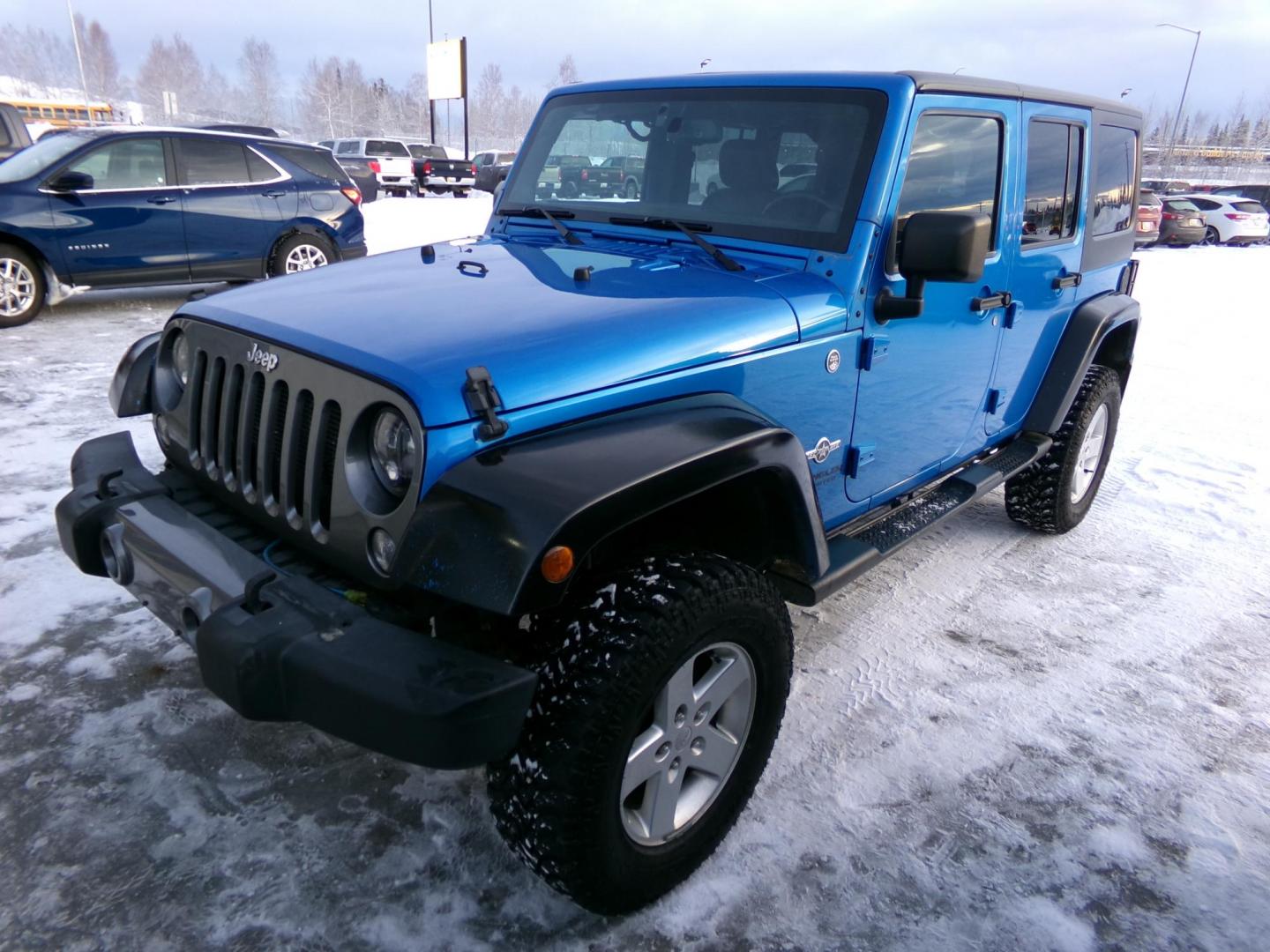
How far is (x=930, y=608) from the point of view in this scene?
12.2 feet

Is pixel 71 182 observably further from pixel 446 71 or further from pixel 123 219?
pixel 446 71

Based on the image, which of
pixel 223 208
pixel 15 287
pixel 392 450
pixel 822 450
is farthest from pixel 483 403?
pixel 223 208

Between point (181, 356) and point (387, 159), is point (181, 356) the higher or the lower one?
the lower one

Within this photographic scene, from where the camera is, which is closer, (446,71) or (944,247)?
(944,247)

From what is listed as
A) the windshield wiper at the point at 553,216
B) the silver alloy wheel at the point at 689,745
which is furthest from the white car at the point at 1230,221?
the silver alloy wheel at the point at 689,745

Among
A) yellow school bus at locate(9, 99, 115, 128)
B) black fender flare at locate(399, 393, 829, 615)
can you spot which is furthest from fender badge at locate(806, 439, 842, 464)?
yellow school bus at locate(9, 99, 115, 128)

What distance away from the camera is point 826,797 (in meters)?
2.59

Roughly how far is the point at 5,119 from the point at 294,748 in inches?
468

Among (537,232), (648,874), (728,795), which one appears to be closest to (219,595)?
(648,874)

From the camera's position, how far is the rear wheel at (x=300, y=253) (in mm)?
8906

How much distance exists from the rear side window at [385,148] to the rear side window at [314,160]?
1824cm

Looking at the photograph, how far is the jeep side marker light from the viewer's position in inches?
68.3

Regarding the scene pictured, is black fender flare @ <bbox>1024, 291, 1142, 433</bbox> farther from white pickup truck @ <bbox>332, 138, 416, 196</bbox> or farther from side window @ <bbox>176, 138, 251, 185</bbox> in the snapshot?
white pickup truck @ <bbox>332, 138, 416, 196</bbox>

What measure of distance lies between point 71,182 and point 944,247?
25.5ft
